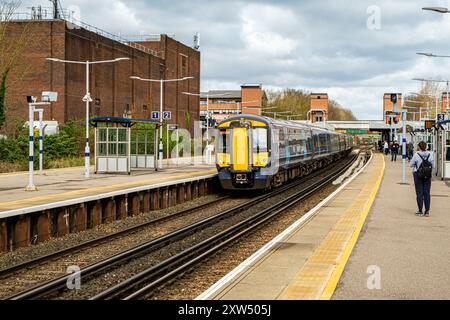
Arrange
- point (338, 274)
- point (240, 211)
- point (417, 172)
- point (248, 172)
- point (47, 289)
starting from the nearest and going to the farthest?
1. point (338, 274)
2. point (47, 289)
3. point (417, 172)
4. point (240, 211)
5. point (248, 172)

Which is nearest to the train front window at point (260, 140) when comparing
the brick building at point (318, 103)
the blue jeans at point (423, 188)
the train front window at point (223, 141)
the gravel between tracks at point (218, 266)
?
the train front window at point (223, 141)

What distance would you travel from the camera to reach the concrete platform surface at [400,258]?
7.38m

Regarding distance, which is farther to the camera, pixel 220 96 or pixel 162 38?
pixel 220 96

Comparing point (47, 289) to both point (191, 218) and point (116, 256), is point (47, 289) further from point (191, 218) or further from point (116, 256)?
point (191, 218)

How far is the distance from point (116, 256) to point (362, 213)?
6.54 m

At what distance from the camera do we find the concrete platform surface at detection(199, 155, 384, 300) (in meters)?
7.43

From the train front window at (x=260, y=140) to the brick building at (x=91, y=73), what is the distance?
27.7m

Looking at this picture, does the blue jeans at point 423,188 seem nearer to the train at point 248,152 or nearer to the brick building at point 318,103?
the train at point 248,152

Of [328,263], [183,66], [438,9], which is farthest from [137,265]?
[183,66]

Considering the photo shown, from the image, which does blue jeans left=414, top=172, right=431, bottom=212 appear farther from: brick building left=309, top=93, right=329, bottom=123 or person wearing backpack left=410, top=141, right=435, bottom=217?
brick building left=309, top=93, right=329, bottom=123

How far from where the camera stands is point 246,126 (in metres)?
22.2

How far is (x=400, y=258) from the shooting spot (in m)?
9.53

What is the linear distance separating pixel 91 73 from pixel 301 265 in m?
44.1
